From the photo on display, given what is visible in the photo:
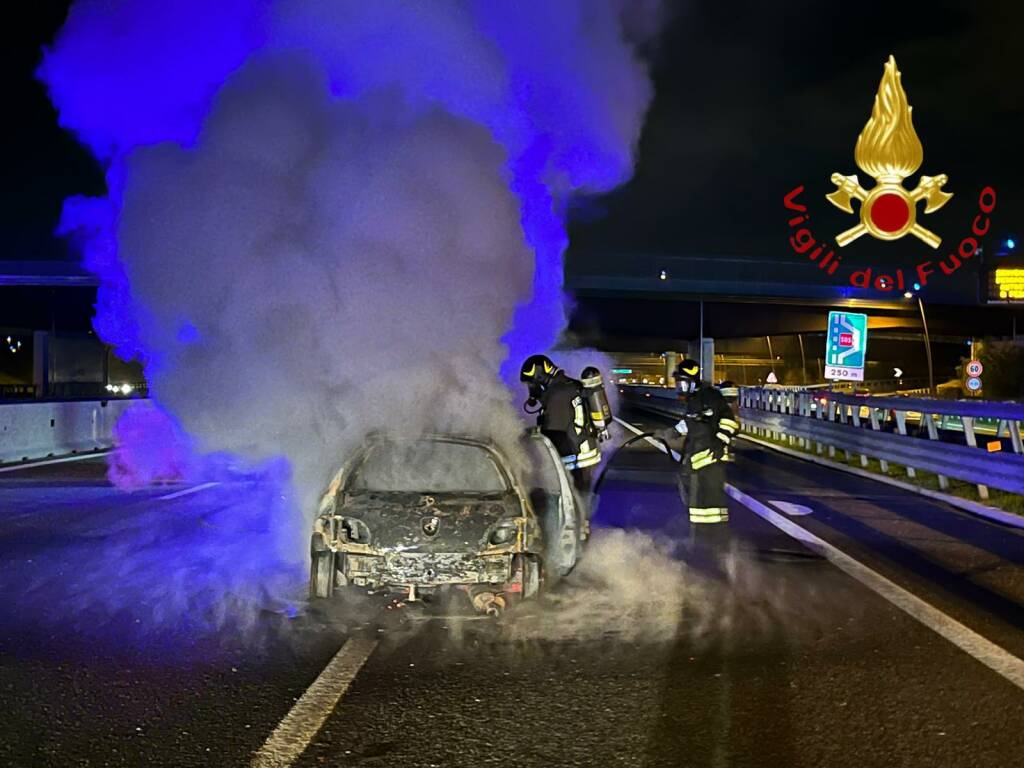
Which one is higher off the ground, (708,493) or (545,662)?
(708,493)

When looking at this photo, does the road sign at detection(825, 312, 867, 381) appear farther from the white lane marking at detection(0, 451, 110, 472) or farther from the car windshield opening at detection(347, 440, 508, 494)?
the car windshield opening at detection(347, 440, 508, 494)

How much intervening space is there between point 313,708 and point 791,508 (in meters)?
8.46

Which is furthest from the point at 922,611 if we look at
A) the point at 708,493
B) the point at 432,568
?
the point at 432,568

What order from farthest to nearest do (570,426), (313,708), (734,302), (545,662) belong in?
(734,302), (570,426), (545,662), (313,708)

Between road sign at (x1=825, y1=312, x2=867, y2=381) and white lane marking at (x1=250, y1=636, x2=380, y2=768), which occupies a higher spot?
road sign at (x1=825, y1=312, x2=867, y2=381)

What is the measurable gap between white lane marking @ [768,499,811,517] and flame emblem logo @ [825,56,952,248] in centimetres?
2205

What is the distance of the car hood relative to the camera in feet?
19.4

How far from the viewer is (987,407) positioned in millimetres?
12703

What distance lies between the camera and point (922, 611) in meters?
6.41

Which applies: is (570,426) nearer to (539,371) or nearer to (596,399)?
(596,399)

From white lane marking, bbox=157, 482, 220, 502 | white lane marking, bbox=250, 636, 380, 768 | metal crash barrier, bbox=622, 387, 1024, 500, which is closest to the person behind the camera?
white lane marking, bbox=250, 636, 380, 768

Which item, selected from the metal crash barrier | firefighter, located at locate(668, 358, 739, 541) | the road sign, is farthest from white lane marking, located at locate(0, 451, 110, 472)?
the road sign

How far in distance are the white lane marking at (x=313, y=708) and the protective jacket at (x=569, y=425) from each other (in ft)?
12.7

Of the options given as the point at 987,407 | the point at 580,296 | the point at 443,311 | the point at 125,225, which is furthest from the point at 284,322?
the point at 580,296
